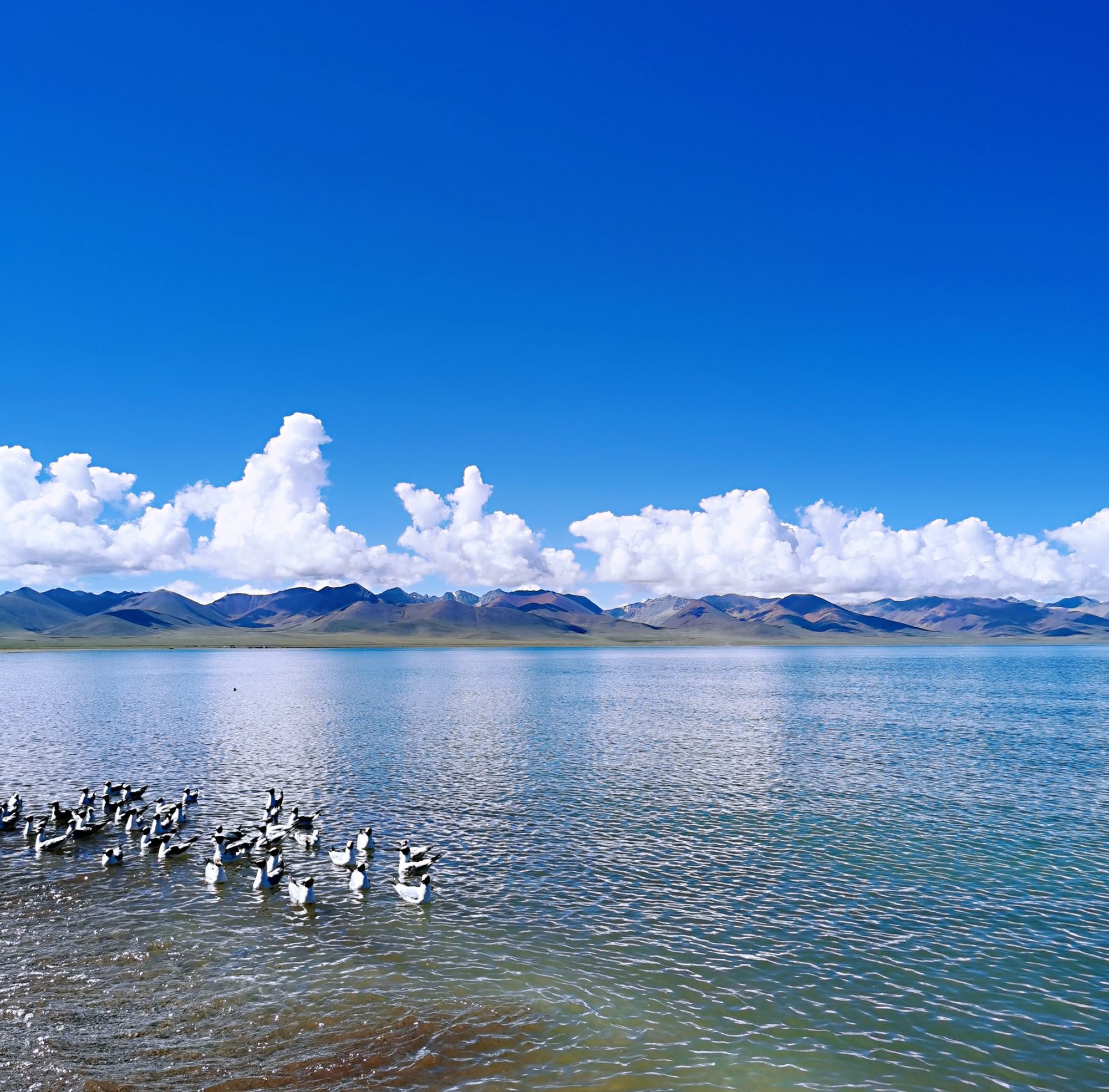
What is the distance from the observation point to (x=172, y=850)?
99.3ft

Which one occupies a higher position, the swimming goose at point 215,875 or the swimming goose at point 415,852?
the swimming goose at point 415,852

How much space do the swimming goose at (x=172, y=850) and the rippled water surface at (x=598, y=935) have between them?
0.52 m

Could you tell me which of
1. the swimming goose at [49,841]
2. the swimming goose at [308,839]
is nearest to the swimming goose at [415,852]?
the swimming goose at [308,839]

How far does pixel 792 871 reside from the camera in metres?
28.7

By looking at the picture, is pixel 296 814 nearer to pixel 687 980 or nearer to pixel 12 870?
pixel 12 870

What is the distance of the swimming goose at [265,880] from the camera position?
26906mm

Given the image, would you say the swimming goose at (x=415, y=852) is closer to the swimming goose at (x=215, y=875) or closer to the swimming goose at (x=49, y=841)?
the swimming goose at (x=215, y=875)

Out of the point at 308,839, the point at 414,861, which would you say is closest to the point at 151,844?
the point at 308,839

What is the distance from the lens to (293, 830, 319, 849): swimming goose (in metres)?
31.2

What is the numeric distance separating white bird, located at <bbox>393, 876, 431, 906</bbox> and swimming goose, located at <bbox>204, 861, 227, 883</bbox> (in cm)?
666

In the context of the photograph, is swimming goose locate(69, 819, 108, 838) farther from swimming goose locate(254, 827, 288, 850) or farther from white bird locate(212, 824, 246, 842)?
swimming goose locate(254, 827, 288, 850)

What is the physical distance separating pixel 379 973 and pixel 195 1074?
18.1 ft

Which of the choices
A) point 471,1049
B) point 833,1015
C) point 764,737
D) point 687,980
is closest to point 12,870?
point 471,1049

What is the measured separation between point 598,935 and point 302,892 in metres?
9.89
